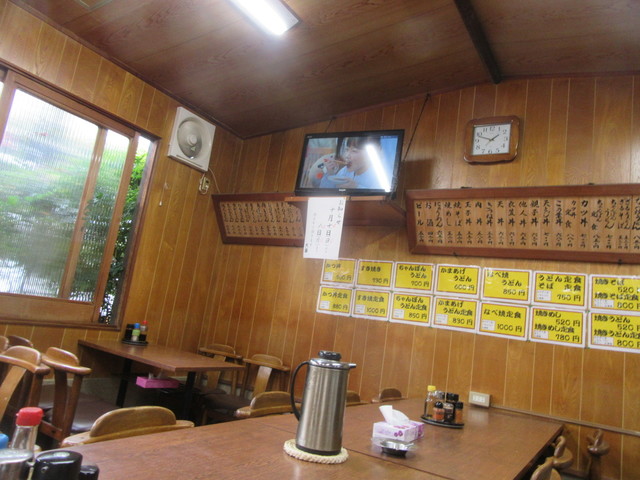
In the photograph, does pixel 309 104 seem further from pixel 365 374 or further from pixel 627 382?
pixel 627 382

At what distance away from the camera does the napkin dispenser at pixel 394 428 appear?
138 cm

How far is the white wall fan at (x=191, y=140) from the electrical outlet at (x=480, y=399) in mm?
2815

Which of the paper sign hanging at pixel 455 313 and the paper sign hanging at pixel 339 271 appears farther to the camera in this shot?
the paper sign hanging at pixel 339 271

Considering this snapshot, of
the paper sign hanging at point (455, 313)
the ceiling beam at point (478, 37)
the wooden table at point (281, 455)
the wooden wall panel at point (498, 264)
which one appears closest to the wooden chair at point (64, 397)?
the wooden table at point (281, 455)

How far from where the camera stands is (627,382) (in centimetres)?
246

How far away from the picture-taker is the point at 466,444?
5.22 ft

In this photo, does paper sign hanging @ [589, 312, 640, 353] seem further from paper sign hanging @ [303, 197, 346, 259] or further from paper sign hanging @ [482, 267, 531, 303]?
paper sign hanging @ [303, 197, 346, 259]

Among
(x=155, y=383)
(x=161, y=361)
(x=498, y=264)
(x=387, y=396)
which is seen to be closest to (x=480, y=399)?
(x=387, y=396)

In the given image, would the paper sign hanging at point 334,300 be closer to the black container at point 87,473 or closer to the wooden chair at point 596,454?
the wooden chair at point 596,454

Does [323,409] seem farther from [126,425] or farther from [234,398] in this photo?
[234,398]

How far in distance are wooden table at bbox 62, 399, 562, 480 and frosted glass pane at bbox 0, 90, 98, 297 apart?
2.14 metres

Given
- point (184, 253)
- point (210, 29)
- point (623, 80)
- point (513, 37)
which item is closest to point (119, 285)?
point (184, 253)

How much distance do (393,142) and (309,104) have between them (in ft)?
3.00

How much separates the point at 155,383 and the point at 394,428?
2103 mm
